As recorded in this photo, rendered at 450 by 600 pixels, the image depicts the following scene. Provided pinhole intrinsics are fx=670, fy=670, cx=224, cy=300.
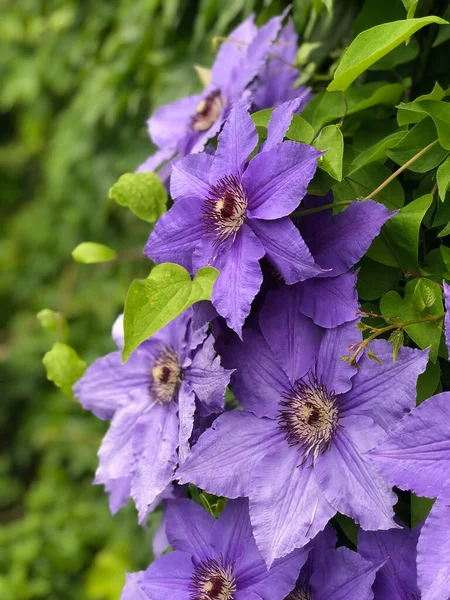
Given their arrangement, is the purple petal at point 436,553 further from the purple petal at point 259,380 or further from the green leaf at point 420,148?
the green leaf at point 420,148

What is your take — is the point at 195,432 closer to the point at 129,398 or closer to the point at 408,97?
the point at 129,398

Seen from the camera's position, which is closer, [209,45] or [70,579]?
[209,45]

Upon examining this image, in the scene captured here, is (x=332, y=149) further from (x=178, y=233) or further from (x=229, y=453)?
(x=229, y=453)

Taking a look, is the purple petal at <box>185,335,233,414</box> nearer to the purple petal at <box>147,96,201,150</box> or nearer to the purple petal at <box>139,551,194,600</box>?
the purple petal at <box>139,551,194,600</box>

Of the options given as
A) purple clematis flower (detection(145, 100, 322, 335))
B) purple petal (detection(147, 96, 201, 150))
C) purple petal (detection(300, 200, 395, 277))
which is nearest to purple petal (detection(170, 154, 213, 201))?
purple clematis flower (detection(145, 100, 322, 335))

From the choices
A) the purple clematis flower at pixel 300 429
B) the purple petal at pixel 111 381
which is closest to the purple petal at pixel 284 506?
the purple clematis flower at pixel 300 429

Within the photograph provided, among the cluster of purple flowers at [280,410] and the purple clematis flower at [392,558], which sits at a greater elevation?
the cluster of purple flowers at [280,410]

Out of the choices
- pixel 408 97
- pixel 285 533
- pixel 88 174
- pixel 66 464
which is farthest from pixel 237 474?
pixel 66 464

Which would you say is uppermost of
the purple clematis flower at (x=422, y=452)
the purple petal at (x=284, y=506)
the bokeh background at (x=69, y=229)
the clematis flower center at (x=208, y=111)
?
the clematis flower center at (x=208, y=111)
